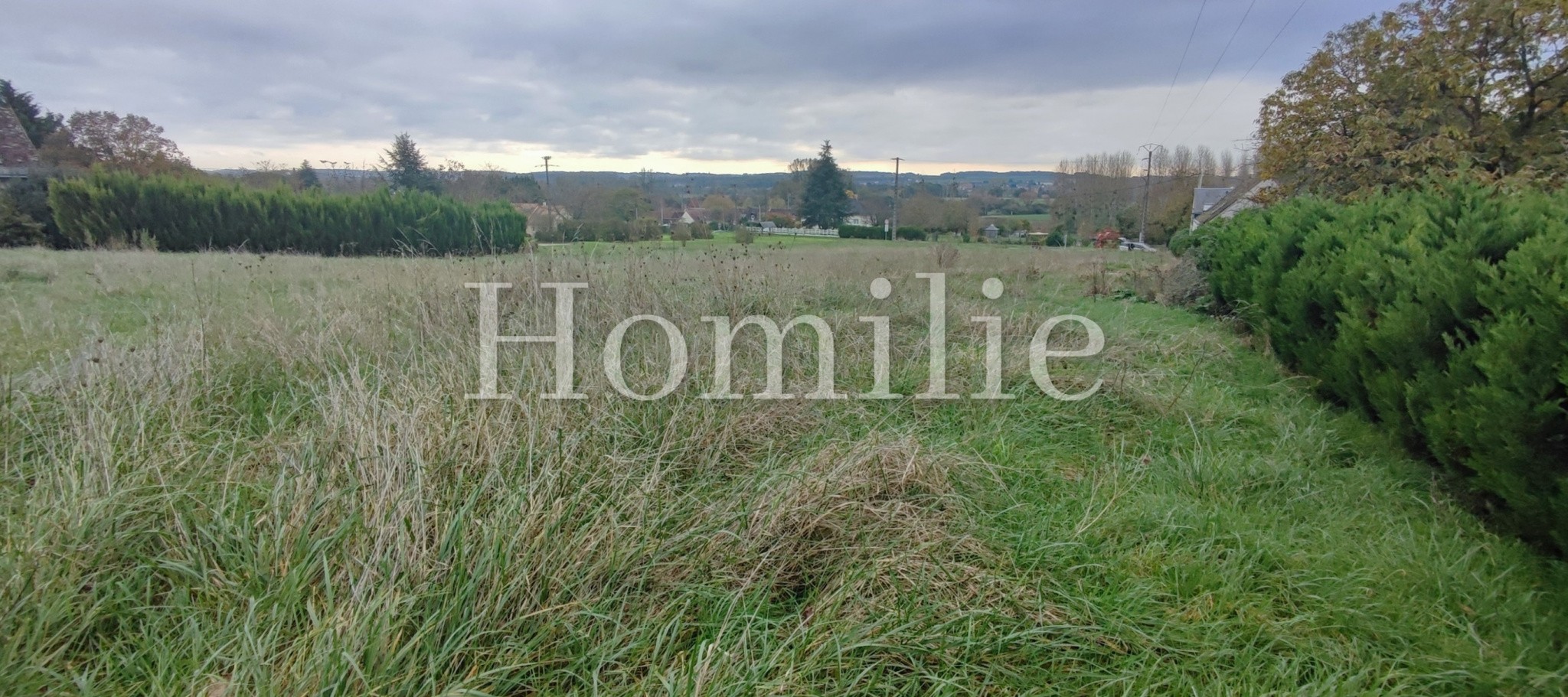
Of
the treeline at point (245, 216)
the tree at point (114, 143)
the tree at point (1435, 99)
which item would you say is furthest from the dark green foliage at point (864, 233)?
the tree at point (114, 143)

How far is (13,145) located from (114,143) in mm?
4108

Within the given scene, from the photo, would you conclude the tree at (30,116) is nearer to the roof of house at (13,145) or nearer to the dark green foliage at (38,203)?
the roof of house at (13,145)

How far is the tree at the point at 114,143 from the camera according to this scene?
68.6 ft

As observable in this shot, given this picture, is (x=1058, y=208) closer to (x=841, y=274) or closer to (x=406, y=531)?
(x=841, y=274)

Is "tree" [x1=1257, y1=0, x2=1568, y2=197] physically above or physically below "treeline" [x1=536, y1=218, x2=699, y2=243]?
above

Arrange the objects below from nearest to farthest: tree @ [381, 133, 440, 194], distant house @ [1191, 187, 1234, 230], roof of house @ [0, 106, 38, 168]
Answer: roof of house @ [0, 106, 38, 168] → tree @ [381, 133, 440, 194] → distant house @ [1191, 187, 1234, 230]

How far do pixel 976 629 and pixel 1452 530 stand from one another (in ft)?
6.92

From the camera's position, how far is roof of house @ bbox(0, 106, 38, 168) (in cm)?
1802

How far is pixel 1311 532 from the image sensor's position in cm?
241

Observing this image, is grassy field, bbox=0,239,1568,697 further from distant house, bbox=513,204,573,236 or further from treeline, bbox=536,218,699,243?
distant house, bbox=513,204,573,236

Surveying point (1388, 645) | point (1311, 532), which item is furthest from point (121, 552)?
point (1311, 532)

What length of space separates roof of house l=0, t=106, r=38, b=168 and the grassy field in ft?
76.7

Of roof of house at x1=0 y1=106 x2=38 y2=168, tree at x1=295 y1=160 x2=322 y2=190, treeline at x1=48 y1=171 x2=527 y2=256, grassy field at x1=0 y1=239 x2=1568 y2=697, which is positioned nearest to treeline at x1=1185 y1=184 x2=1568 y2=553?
grassy field at x1=0 y1=239 x2=1568 y2=697

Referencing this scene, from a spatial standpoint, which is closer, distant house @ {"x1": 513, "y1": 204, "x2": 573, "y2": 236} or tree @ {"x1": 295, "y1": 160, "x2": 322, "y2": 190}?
distant house @ {"x1": 513, "y1": 204, "x2": 573, "y2": 236}
